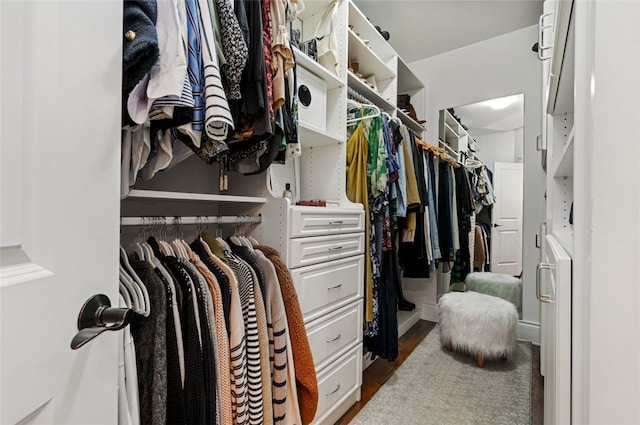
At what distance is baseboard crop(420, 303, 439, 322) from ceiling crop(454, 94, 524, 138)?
174cm

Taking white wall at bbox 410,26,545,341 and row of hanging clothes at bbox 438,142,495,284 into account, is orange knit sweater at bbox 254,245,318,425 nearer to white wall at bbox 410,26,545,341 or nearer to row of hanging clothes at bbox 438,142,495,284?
row of hanging clothes at bbox 438,142,495,284

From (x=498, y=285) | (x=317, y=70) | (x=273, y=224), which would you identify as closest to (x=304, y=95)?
(x=317, y=70)

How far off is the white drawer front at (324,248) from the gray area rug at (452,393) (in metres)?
0.88

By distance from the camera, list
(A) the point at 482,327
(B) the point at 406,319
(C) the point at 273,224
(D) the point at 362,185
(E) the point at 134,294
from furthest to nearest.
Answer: (B) the point at 406,319
(A) the point at 482,327
(D) the point at 362,185
(C) the point at 273,224
(E) the point at 134,294

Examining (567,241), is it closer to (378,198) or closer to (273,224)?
(378,198)

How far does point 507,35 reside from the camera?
270cm

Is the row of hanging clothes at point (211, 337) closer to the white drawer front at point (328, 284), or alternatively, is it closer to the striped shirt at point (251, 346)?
the striped shirt at point (251, 346)

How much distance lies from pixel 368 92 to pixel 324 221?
1239mm

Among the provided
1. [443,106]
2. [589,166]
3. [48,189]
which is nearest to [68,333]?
[48,189]

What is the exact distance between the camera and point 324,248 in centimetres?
142

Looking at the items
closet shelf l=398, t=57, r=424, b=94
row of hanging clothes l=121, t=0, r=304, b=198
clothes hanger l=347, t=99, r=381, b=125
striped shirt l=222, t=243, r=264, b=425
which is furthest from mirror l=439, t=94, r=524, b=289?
striped shirt l=222, t=243, r=264, b=425

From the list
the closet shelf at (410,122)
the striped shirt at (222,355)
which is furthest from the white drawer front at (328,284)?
the closet shelf at (410,122)

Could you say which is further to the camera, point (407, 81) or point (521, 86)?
point (407, 81)

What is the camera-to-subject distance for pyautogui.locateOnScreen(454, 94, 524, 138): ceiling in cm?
269
